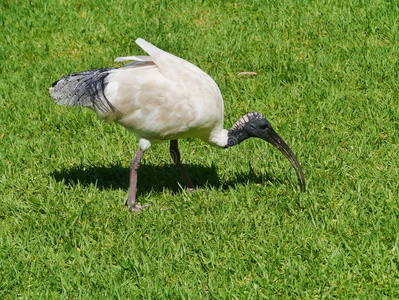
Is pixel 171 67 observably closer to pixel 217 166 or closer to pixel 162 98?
pixel 162 98

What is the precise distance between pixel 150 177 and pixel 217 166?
1.91 ft

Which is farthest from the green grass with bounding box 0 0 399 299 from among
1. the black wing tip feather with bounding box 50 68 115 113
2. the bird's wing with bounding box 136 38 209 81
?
the bird's wing with bounding box 136 38 209 81

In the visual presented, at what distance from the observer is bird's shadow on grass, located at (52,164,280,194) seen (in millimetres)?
6023

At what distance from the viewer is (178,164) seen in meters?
6.07

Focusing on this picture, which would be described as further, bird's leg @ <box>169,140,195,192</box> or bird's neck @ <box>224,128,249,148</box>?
bird's leg @ <box>169,140,195,192</box>

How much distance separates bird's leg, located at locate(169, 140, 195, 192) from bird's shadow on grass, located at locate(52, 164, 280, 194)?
0.07 m

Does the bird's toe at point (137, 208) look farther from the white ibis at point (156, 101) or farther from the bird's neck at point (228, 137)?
the bird's neck at point (228, 137)

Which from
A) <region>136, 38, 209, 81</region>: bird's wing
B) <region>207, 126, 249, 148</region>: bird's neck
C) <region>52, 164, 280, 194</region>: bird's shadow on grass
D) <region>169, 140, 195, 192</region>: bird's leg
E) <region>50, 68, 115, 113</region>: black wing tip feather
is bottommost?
<region>52, 164, 280, 194</region>: bird's shadow on grass

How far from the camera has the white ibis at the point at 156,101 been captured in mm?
5445

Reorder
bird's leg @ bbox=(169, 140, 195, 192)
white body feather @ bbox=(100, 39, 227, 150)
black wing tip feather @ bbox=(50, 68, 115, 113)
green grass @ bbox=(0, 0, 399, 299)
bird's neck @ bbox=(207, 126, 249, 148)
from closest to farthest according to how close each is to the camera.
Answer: green grass @ bbox=(0, 0, 399, 299) → white body feather @ bbox=(100, 39, 227, 150) → black wing tip feather @ bbox=(50, 68, 115, 113) → bird's neck @ bbox=(207, 126, 249, 148) → bird's leg @ bbox=(169, 140, 195, 192)

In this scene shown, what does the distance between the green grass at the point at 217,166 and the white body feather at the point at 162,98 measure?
58 centimetres

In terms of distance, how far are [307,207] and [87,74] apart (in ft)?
6.59

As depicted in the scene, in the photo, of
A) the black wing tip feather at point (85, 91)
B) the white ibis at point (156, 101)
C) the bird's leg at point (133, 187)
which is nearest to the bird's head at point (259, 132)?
the white ibis at point (156, 101)

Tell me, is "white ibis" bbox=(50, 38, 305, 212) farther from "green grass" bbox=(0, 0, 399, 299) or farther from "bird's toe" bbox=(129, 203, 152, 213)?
→ "green grass" bbox=(0, 0, 399, 299)
